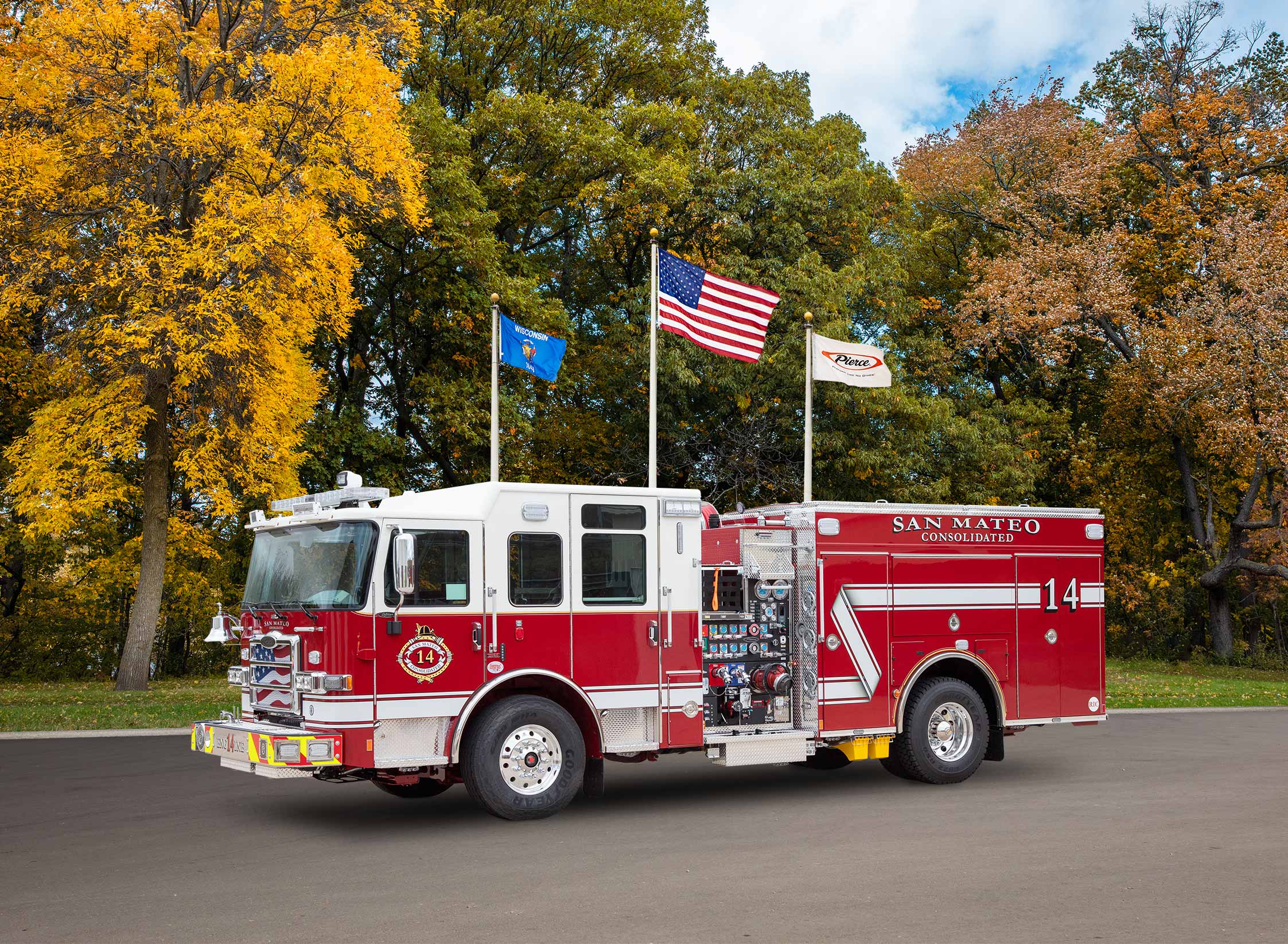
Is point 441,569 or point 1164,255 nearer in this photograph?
point 441,569

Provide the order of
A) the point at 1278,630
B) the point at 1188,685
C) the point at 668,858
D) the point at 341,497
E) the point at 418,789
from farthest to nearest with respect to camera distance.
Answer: the point at 1278,630 → the point at 1188,685 → the point at 418,789 → the point at 341,497 → the point at 668,858

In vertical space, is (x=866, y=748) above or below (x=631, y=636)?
below

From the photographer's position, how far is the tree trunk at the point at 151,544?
23797 mm

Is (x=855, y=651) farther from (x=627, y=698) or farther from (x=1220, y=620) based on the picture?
(x=1220, y=620)

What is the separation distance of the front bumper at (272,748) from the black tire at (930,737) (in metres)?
5.84

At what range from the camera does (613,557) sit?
1123cm

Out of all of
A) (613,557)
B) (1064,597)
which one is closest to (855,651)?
(613,557)

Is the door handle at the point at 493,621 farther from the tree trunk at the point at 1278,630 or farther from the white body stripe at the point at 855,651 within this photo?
the tree trunk at the point at 1278,630

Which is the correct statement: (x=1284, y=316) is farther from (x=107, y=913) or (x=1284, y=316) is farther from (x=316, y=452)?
(x=107, y=913)

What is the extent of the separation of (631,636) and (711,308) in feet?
27.4

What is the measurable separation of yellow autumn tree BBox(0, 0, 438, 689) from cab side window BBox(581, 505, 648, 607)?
12.3 metres

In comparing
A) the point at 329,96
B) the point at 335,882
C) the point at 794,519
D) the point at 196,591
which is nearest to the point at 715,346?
the point at 794,519

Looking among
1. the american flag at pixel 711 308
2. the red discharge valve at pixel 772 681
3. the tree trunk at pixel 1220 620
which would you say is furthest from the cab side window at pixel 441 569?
the tree trunk at pixel 1220 620

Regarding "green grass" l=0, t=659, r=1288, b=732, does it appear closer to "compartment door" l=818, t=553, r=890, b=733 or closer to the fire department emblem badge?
the fire department emblem badge
